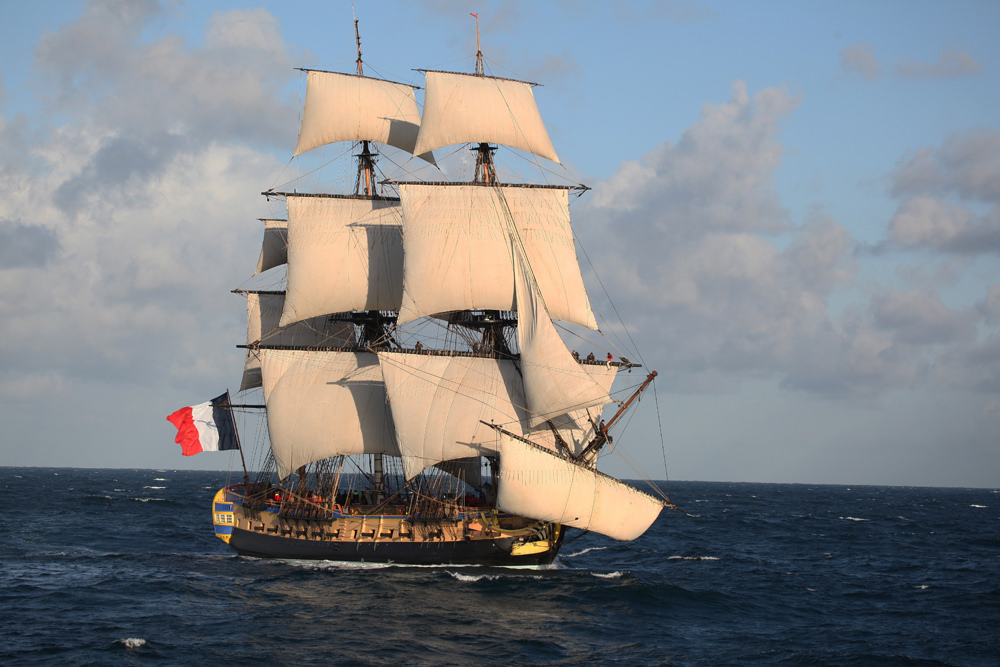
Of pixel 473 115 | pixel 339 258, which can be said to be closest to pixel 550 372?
pixel 473 115

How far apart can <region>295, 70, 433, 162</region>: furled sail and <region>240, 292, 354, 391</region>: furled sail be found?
34.7 feet

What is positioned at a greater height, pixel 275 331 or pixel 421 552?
pixel 275 331

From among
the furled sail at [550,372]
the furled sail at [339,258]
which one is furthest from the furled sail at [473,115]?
the furled sail at [550,372]

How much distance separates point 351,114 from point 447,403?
21.8m

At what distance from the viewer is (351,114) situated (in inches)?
2373

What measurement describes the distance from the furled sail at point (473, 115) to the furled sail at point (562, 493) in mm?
19353

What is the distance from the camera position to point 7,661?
29.5m

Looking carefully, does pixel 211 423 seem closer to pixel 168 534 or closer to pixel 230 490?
pixel 230 490

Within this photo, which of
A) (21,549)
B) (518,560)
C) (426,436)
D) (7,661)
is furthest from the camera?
(21,549)

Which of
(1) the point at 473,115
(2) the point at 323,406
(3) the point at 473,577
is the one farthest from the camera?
(2) the point at 323,406

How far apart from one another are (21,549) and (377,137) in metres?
34.1

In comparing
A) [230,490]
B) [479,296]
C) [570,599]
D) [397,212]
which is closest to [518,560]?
[570,599]

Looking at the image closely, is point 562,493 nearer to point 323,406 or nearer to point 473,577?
point 473,577

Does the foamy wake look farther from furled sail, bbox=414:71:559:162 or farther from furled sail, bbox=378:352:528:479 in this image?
furled sail, bbox=414:71:559:162
